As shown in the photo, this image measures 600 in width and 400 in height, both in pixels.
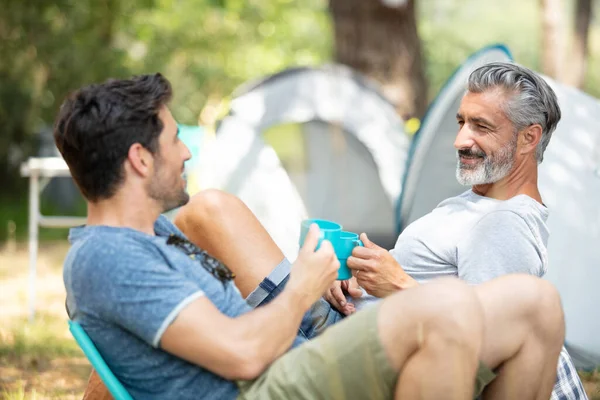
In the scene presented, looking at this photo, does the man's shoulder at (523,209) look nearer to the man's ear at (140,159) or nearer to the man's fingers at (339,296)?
the man's fingers at (339,296)

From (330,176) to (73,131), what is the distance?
13.5ft

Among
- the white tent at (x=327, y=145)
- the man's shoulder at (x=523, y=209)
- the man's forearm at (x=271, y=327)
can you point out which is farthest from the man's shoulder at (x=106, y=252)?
the white tent at (x=327, y=145)

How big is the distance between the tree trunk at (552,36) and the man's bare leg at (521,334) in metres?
9.46

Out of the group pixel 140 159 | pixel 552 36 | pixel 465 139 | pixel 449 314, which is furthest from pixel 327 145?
pixel 552 36

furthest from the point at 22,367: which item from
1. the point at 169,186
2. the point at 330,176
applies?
the point at 330,176

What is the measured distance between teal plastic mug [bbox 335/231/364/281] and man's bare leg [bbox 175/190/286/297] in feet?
0.82

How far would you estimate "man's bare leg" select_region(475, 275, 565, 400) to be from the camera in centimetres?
183

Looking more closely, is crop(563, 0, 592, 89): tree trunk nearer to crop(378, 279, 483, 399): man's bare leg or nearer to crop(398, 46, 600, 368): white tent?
crop(398, 46, 600, 368): white tent

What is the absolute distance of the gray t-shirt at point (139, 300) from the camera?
5.66ft

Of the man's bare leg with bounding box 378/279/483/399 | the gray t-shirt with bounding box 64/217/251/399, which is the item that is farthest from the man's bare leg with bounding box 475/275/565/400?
the gray t-shirt with bounding box 64/217/251/399

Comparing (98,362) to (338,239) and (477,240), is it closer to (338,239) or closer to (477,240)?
(338,239)

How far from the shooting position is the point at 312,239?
1.94 meters

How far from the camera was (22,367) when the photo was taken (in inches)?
144

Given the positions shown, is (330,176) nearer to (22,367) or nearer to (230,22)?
(22,367)
